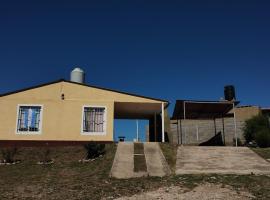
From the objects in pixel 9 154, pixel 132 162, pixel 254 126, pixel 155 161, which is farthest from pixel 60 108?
pixel 254 126

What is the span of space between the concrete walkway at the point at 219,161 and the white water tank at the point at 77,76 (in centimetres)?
960

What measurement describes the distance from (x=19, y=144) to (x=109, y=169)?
330 inches

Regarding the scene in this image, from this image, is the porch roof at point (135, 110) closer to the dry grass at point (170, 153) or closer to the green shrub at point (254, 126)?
the dry grass at point (170, 153)

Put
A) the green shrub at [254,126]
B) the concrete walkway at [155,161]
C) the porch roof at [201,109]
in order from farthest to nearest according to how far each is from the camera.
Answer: the green shrub at [254,126]
the porch roof at [201,109]
the concrete walkway at [155,161]

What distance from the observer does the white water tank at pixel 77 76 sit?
26.7 m

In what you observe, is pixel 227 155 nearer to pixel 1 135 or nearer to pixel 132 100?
pixel 132 100

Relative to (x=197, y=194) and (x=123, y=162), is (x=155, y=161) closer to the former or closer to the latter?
(x=123, y=162)

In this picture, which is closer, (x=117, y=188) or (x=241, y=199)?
(x=241, y=199)

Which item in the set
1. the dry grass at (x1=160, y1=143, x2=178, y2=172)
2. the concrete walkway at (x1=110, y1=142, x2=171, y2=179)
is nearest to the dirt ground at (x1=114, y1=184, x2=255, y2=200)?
the concrete walkway at (x1=110, y1=142, x2=171, y2=179)

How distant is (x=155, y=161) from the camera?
18.2 meters

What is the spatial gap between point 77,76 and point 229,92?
11.3m

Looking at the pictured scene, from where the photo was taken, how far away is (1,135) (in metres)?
22.6

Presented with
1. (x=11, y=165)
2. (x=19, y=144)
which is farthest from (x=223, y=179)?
(x=19, y=144)

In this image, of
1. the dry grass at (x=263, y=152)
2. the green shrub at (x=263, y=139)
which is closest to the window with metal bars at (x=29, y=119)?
the dry grass at (x=263, y=152)
